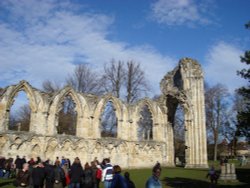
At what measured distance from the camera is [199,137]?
25.2 meters

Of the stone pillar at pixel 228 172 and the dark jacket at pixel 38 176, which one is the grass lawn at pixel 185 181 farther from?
the dark jacket at pixel 38 176

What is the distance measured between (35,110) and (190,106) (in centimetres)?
1199

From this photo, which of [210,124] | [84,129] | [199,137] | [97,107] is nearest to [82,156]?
[84,129]

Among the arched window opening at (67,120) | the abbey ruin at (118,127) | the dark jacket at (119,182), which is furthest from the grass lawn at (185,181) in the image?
the arched window opening at (67,120)

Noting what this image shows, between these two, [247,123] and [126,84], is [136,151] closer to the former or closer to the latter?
[126,84]

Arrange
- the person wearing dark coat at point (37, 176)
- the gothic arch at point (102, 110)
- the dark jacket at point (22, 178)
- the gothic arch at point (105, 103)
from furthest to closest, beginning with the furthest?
the gothic arch at point (105, 103) → the gothic arch at point (102, 110) → the person wearing dark coat at point (37, 176) → the dark jacket at point (22, 178)

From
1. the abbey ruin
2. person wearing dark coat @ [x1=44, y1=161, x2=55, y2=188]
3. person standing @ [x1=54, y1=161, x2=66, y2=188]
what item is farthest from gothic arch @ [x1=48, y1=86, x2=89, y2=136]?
person wearing dark coat @ [x1=44, y1=161, x2=55, y2=188]

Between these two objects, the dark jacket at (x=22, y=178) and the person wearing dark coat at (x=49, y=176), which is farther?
the person wearing dark coat at (x=49, y=176)

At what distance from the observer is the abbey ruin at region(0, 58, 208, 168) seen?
20469mm

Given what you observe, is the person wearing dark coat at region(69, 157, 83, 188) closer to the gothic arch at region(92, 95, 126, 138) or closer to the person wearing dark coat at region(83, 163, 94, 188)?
the person wearing dark coat at region(83, 163, 94, 188)

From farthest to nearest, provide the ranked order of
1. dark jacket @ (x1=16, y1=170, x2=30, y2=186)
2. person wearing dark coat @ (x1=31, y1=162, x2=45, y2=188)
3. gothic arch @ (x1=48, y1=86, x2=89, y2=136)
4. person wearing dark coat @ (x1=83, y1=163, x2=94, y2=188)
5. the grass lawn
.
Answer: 1. gothic arch @ (x1=48, y1=86, x2=89, y2=136)
2. the grass lawn
3. person wearing dark coat @ (x1=83, y1=163, x2=94, y2=188)
4. person wearing dark coat @ (x1=31, y1=162, x2=45, y2=188)
5. dark jacket @ (x1=16, y1=170, x2=30, y2=186)

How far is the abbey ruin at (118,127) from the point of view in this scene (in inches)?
806

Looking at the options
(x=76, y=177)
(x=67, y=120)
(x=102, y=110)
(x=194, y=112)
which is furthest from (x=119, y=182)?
(x=67, y=120)

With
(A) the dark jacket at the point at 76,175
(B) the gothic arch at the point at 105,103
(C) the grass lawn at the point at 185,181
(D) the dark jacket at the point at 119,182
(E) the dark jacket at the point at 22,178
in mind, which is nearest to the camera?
(D) the dark jacket at the point at 119,182
